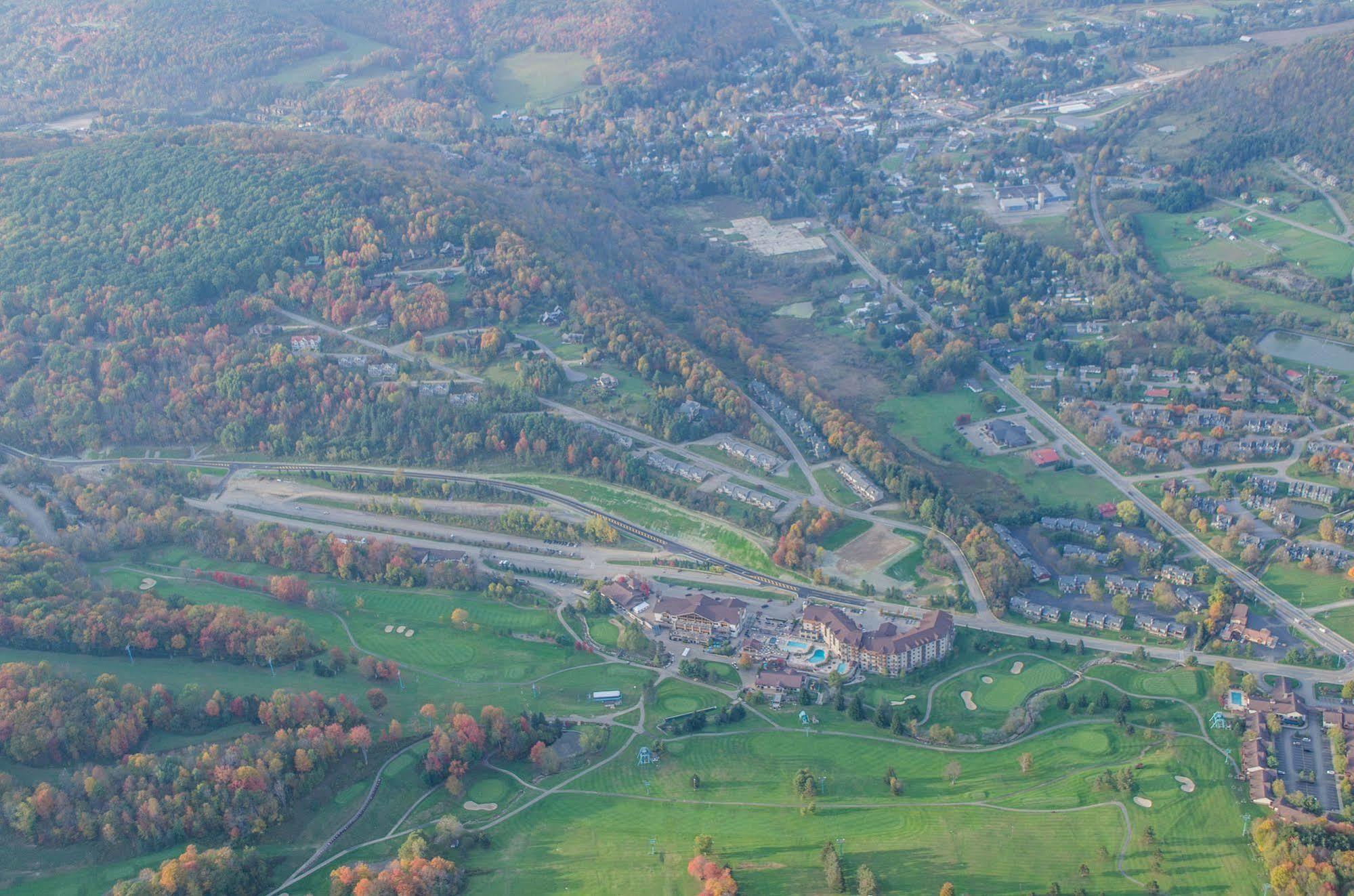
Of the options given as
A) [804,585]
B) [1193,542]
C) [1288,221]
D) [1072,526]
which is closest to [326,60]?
Result: [1288,221]

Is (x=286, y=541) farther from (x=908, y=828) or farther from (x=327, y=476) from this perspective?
(x=908, y=828)

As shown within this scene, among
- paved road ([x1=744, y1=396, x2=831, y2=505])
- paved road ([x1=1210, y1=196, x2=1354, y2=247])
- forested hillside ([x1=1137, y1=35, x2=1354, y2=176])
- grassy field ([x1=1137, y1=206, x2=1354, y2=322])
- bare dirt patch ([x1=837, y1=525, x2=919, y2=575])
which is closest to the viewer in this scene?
bare dirt patch ([x1=837, y1=525, x2=919, y2=575])

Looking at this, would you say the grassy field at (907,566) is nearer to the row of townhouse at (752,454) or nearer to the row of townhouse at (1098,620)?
the row of townhouse at (1098,620)

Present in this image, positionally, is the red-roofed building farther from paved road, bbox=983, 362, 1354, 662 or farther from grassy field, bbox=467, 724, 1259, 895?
grassy field, bbox=467, 724, 1259, 895

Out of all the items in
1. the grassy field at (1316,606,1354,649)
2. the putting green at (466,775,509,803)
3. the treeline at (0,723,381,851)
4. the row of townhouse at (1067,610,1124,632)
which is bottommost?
the grassy field at (1316,606,1354,649)

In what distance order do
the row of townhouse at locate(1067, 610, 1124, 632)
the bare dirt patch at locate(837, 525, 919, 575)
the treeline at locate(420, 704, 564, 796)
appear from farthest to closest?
the bare dirt patch at locate(837, 525, 919, 575) < the row of townhouse at locate(1067, 610, 1124, 632) < the treeline at locate(420, 704, 564, 796)

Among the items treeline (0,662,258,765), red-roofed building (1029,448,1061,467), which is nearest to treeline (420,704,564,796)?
treeline (0,662,258,765)

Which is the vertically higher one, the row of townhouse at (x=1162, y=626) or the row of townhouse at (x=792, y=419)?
the row of townhouse at (x=792, y=419)

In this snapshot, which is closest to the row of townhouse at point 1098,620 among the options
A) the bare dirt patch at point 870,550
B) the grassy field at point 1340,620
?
the bare dirt patch at point 870,550
